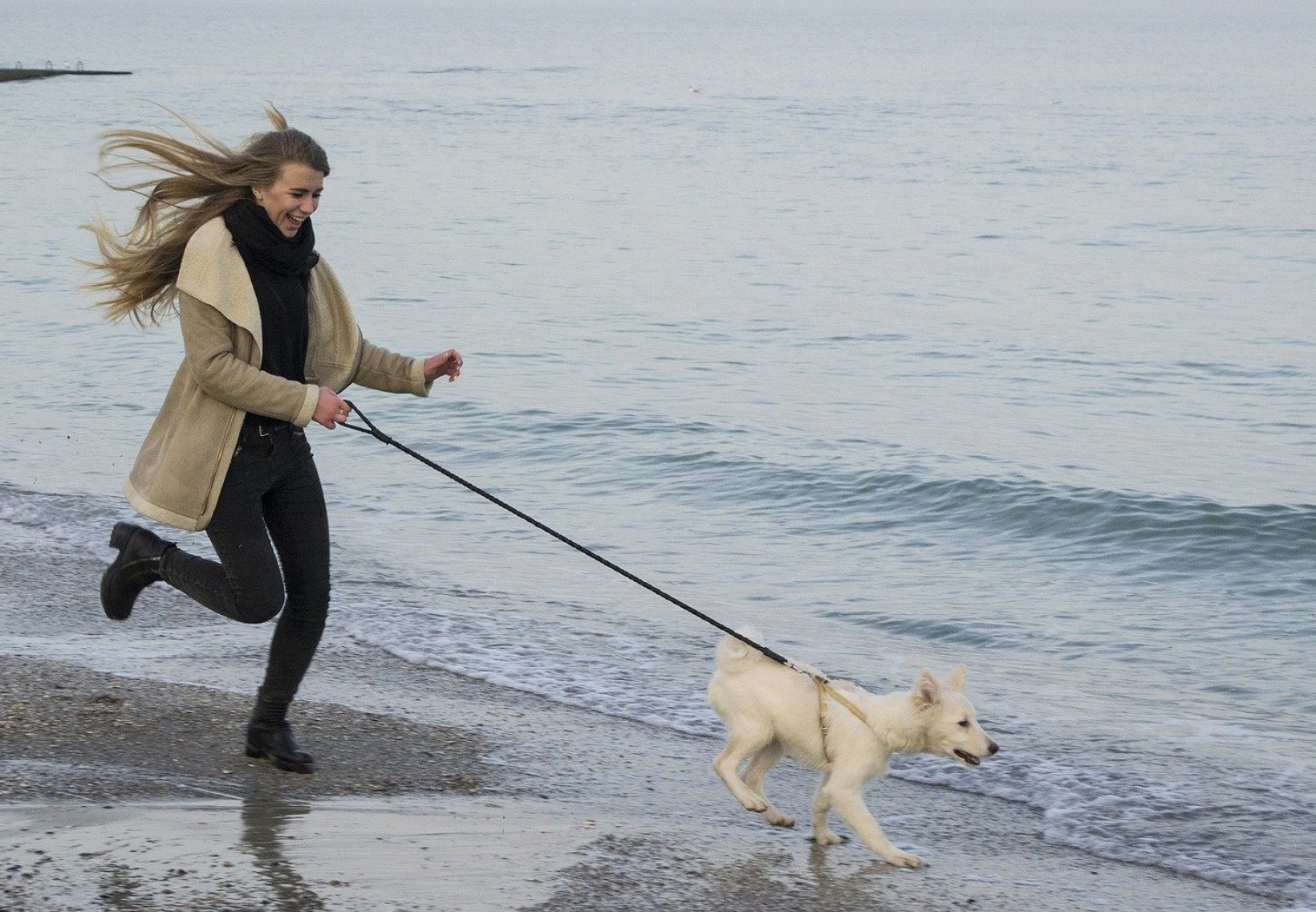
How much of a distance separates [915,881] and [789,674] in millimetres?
700

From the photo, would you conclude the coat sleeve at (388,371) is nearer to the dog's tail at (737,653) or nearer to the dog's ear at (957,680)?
the dog's tail at (737,653)

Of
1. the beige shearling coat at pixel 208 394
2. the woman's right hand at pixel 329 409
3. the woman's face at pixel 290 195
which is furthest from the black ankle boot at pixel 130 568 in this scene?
the woman's face at pixel 290 195

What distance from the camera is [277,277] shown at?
444 cm

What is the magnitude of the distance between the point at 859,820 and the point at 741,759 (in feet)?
1.32

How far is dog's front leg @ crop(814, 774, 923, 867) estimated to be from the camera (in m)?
4.56

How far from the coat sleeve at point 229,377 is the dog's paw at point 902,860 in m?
2.11

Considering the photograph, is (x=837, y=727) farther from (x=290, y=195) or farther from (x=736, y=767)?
(x=290, y=195)

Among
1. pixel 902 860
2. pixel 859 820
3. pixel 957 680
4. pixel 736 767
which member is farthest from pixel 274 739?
pixel 957 680

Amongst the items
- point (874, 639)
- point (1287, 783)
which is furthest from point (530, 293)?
point (1287, 783)

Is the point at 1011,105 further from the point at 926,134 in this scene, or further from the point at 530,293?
the point at 530,293

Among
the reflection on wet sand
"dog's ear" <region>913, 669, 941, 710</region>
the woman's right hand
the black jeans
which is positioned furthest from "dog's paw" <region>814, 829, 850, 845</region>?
the woman's right hand

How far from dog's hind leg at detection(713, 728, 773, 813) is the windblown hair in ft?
6.77

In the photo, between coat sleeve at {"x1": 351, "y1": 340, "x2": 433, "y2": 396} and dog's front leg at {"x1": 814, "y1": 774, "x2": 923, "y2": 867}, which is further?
coat sleeve at {"x1": 351, "y1": 340, "x2": 433, "y2": 396}

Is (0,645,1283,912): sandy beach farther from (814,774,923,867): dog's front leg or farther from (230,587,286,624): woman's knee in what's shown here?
(230,587,286,624): woman's knee
